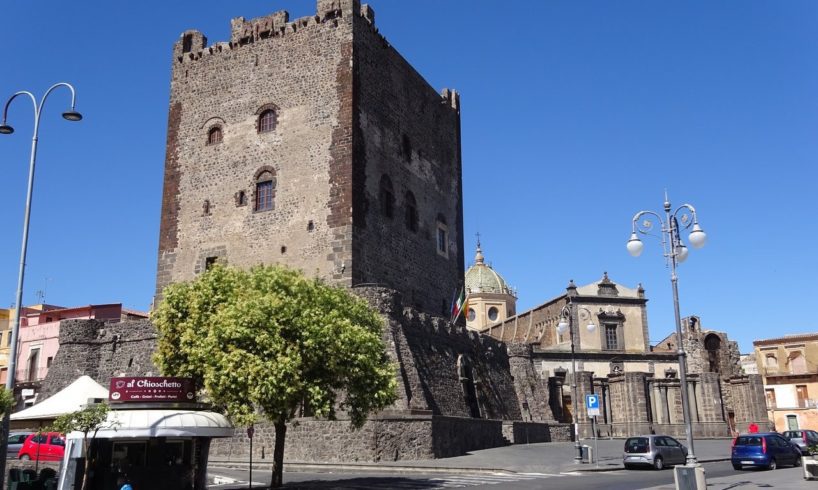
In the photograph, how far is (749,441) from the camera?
25.0 metres

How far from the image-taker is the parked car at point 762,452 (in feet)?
80.1

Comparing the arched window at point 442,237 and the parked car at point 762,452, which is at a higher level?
the arched window at point 442,237

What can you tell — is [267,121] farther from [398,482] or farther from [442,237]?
[398,482]

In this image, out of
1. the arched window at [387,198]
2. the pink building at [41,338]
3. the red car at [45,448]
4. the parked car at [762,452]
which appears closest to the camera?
the red car at [45,448]

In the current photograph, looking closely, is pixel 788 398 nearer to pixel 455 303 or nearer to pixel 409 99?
pixel 455 303

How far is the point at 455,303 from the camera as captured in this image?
39.3m

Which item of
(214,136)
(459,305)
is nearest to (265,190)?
(214,136)

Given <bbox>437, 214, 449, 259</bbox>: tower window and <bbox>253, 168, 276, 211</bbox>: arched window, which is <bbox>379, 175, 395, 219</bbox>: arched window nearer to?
<bbox>253, 168, 276, 211</bbox>: arched window

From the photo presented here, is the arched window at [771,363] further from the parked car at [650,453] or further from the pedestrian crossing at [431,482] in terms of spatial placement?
the pedestrian crossing at [431,482]

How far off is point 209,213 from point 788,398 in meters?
45.5

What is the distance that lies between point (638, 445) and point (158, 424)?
52.5ft

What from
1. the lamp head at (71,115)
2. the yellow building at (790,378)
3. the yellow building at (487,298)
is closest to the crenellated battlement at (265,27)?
the lamp head at (71,115)

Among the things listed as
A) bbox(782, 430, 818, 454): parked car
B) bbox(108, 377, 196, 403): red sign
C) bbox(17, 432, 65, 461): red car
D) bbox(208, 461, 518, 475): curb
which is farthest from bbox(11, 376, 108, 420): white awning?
bbox(782, 430, 818, 454): parked car

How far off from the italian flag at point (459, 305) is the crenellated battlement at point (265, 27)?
1434cm
